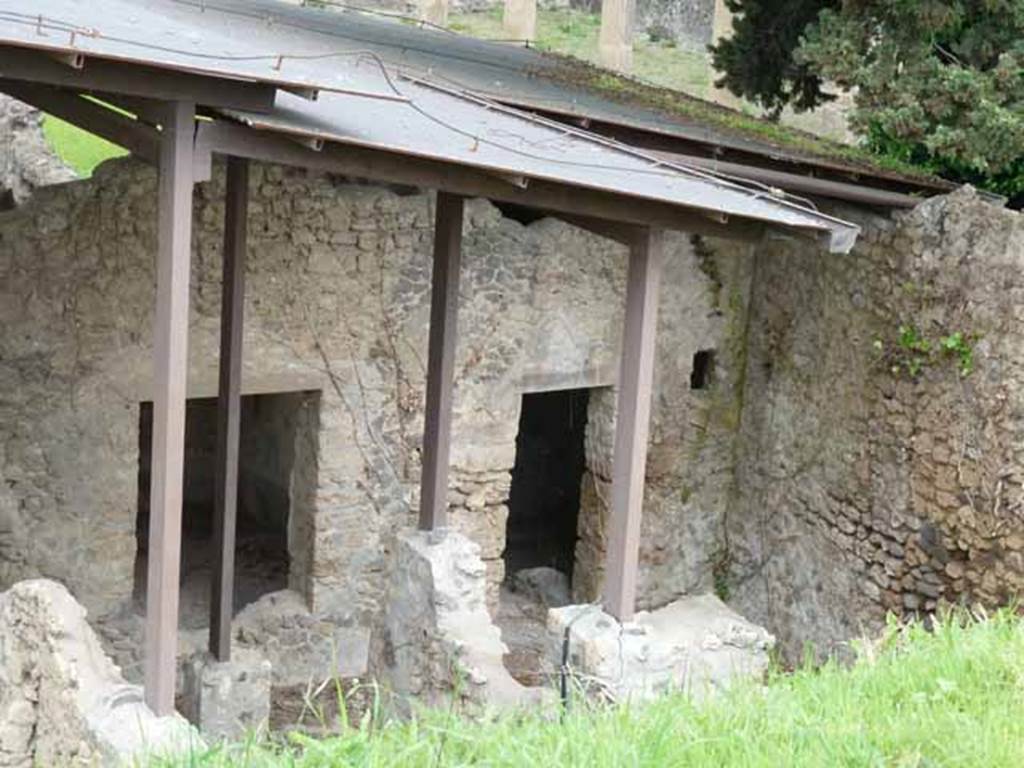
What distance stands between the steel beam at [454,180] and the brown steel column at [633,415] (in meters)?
0.16

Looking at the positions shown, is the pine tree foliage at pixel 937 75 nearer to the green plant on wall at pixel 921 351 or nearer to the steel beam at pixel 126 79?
the green plant on wall at pixel 921 351

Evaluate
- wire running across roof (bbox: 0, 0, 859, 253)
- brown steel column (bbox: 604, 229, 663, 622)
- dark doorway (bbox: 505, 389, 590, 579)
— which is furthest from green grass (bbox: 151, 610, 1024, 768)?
dark doorway (bbox: 505, 389, 590, 579)

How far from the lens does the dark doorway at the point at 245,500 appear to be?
10.5 meters

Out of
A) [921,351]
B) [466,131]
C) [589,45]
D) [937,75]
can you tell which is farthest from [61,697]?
[589,45]

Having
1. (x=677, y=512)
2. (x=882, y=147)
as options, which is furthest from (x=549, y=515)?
(x=882, y=147)

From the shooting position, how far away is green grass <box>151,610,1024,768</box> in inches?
171

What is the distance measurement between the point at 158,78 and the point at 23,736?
272cm

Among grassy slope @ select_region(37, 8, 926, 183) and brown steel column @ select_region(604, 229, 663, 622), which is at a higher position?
grassy slope @ select_region(37, 8, 926, 183)

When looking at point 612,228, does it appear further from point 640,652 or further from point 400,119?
point 640,652

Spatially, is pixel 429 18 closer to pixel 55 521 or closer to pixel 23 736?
pixel 55 521

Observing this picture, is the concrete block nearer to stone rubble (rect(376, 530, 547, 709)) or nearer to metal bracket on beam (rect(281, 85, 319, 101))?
stone rubble (rect(376, 530, 547, 709))

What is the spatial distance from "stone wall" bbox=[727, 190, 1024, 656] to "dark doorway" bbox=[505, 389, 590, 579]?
1.97 metres

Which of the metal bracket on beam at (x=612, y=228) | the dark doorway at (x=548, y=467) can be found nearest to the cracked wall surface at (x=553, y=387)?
the dark doorway at (x=548, y=467)

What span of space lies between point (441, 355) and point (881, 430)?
3.26 metres
